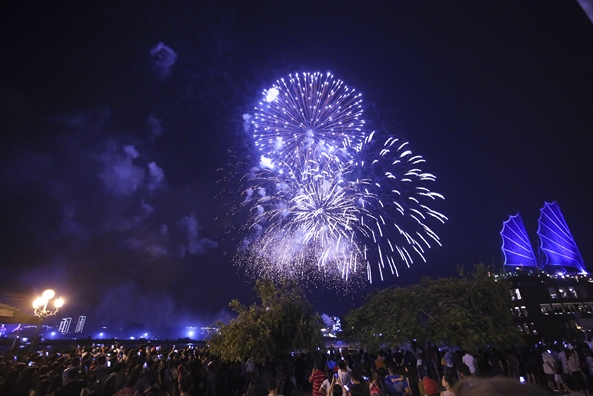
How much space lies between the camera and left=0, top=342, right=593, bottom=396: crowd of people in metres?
7.15

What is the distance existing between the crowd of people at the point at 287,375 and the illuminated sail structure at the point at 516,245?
78011 millimetres

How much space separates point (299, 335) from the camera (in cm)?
1802

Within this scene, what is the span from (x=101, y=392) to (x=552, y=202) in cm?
10107

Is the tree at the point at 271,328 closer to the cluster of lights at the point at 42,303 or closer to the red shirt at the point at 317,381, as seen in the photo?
the red shirt at the point at 317,381

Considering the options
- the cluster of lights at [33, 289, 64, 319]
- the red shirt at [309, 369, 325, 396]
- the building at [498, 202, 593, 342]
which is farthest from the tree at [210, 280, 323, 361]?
the building at [498, 202, 593, 342]

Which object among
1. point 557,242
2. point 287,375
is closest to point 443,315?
point 287,375

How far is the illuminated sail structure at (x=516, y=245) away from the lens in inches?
3241

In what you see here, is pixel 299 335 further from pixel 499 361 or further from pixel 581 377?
pixel 581 377

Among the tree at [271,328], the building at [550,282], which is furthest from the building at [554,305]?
the tree at [271,328]

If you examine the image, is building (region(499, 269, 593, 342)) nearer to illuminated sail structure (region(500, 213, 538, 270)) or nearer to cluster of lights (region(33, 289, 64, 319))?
illuminated sail structure (region(500, 213, 538, 270))

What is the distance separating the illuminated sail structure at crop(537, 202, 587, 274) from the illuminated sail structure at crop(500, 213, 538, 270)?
4381mm

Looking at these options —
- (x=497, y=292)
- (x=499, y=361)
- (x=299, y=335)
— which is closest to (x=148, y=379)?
(x=299, y=335)

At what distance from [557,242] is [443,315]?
84.7 meters

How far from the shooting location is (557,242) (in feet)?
261
